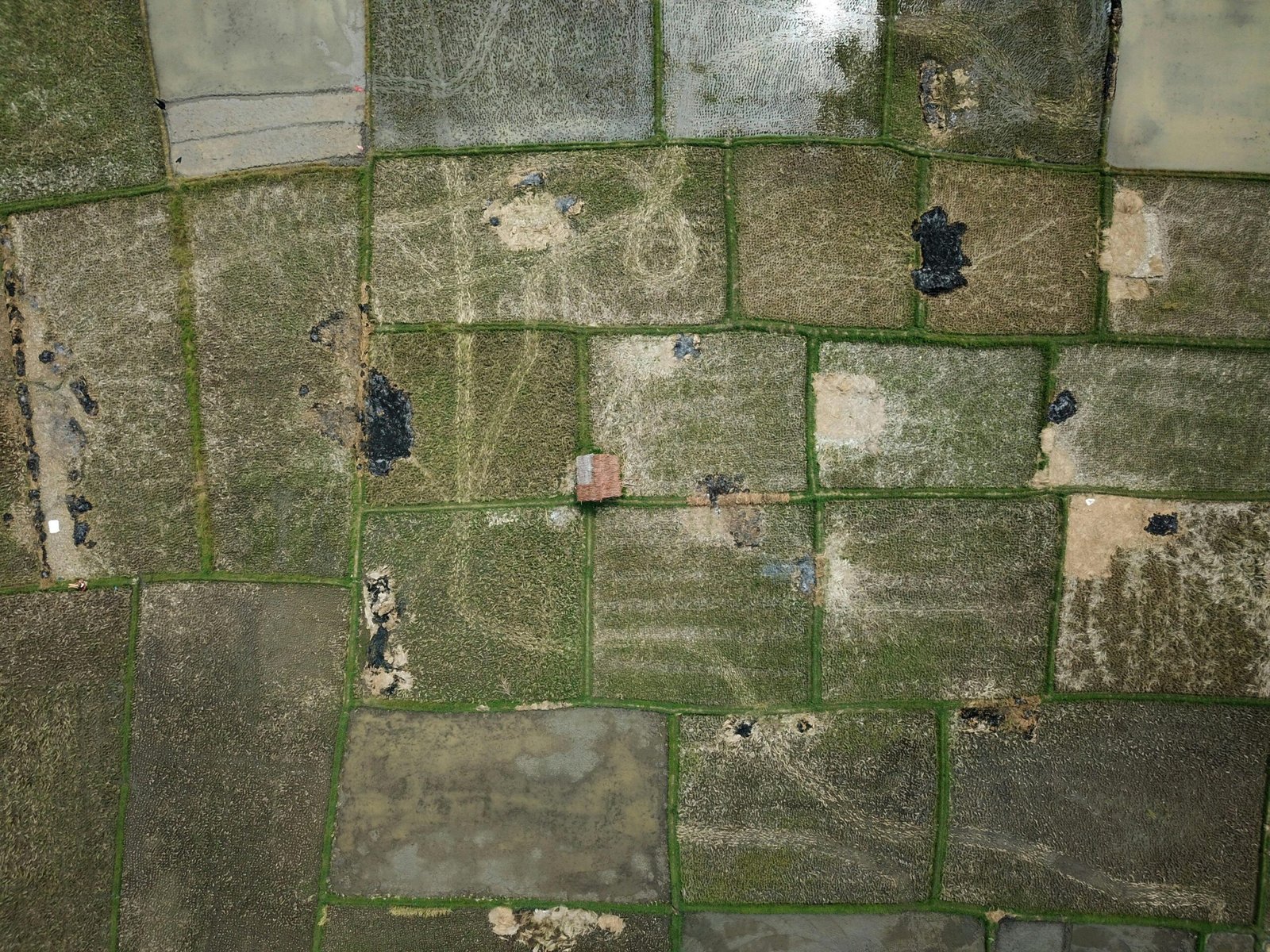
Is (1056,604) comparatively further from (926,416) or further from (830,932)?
(830,932)

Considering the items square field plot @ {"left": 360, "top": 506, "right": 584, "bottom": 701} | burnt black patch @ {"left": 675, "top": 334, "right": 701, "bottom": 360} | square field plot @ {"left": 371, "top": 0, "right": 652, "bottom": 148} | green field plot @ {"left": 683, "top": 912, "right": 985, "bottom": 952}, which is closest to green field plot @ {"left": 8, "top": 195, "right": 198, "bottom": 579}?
square field plot @ {"left": 360, "top": 506, "right": 584, "bottom": 701}

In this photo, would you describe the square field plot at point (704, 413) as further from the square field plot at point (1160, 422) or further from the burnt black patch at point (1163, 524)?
the burnt black patch at point (1163, 524)

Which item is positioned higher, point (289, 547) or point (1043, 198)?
point (1043, 198)

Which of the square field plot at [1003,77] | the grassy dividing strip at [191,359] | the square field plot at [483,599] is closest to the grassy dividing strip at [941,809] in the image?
the square field plot at [483,599]

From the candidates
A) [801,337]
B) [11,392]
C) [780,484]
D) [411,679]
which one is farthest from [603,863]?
[11,392]

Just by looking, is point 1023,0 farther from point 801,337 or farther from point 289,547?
point 289,547

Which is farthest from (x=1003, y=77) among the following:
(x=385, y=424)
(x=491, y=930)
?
(x=491, y=930)
